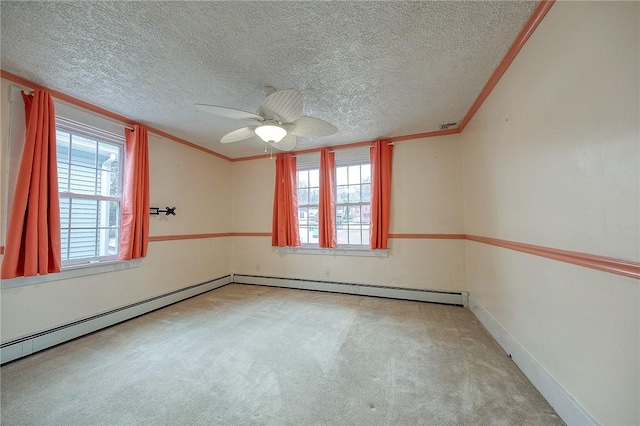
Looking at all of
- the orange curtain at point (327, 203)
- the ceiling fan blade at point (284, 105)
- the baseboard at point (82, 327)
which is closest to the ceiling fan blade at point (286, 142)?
the ceiling fan blade at point (284, 105)

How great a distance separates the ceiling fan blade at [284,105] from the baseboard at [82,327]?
117 inches

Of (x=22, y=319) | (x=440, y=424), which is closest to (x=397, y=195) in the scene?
(x=440, y=424)

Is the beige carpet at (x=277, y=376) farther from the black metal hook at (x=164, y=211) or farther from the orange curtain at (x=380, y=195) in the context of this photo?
the black metal hook at (x=164, y=211)

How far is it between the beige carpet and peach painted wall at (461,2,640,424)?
1.65 ft

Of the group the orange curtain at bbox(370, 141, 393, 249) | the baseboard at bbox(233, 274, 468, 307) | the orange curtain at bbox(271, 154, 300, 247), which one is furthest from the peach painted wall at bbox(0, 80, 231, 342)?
the orange curtain at bbox(370, 141, 393, 249)

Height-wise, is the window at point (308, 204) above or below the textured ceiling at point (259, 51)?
below

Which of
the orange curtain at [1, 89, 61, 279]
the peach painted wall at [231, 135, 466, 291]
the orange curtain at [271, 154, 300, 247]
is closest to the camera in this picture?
the orange curtain at [1, 89, 61, 279]

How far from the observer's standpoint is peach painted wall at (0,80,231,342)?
7.09 ft

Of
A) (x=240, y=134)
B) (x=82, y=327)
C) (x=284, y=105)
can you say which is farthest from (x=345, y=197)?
(x=82, y=327)

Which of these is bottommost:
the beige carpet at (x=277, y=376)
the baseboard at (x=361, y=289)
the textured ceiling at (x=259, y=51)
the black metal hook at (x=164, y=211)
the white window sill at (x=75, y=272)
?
the beige carpet at (x=277, y=376)

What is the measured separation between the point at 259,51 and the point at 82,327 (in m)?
3.36

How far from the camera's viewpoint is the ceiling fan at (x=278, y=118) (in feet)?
6.14

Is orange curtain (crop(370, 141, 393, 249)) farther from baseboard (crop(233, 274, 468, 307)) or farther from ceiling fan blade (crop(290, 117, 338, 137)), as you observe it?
ceiling fan blade (crop(290, 117, 338, 137))

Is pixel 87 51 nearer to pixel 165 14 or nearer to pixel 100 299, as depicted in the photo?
pixel 165 14
